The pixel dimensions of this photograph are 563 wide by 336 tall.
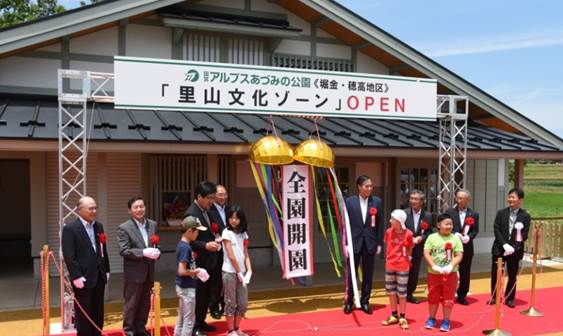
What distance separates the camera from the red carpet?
604 cm

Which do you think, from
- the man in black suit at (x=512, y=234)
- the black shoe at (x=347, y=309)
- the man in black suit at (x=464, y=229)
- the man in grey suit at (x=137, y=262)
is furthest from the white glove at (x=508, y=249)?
the man in grey suit at (x=137, y=262)

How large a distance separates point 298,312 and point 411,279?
1896 mm

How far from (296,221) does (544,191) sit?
1591 inches

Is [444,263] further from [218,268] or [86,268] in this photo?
[86,268]

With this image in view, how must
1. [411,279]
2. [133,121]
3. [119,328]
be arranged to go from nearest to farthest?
1. [119,328]
2. [411,279]
3. [133,121]

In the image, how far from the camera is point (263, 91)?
6789 millimetres

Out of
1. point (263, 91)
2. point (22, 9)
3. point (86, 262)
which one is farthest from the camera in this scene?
point (22, 9)

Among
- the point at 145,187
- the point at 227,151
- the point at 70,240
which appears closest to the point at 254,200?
the point at 145,187

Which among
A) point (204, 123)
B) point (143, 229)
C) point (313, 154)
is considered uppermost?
point (204, 123)

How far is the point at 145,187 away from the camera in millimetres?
9602

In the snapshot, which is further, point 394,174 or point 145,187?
point 394,174

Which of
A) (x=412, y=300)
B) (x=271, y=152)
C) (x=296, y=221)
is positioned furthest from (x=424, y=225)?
(x=271, y=152)

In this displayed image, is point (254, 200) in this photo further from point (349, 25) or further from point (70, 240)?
point (70, 240)

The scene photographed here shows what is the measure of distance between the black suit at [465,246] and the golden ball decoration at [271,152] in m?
2.69
